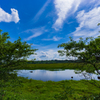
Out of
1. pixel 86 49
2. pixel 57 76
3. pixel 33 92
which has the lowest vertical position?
pixel 33 92

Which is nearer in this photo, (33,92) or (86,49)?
(86,49)

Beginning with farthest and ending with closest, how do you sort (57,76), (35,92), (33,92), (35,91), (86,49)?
(57,76)
(35,91)
(33,92)
(35,92)
(86,49)

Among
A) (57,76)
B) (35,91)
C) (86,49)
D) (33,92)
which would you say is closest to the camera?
(86,49)

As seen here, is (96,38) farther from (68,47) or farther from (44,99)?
(44,99)

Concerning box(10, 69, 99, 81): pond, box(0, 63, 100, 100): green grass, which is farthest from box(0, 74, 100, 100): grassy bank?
box(10, 69, 99, 81): pond

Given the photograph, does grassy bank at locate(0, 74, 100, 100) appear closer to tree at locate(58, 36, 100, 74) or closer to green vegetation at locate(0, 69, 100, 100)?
green vegetation at locate(0, 69, 100, 100)

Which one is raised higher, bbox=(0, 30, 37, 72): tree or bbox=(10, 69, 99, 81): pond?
bbox=(0, 30, 37, 72): tree

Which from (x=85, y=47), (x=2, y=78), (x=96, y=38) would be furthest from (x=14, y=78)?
(x=96, y=38)

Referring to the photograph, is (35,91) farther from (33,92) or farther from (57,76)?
(57,76)

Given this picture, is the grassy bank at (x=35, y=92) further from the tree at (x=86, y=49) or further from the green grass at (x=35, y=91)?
the tree at (x=86, y=49)

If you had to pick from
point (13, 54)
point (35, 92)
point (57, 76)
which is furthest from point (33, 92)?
point (57, 76)

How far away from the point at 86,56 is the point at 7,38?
7.91 meters

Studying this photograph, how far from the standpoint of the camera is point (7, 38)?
826 cm

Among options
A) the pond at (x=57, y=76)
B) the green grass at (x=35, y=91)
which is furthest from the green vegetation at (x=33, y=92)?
the pond at (x=57, y=76)
